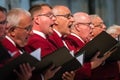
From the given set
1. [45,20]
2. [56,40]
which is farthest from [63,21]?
[45,20]

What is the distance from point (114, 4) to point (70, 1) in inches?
49.7

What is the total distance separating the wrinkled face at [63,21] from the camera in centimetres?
430

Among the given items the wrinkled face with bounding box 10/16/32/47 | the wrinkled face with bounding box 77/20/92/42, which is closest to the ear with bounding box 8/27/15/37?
the wrinkled face with bounding box 10/16/32/47

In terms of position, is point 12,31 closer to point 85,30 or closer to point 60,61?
point 60,61

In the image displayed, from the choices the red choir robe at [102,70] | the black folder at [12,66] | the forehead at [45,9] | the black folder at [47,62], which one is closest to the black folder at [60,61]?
the black folder at [47,62]

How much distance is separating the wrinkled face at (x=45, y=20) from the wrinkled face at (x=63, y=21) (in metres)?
0.39

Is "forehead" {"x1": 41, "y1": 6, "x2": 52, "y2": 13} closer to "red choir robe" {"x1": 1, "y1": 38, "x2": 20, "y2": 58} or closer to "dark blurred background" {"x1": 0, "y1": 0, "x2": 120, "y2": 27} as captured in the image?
"red choir robe" {"x1": 1, "y1": 38, "x2": 20, "y2": 58}

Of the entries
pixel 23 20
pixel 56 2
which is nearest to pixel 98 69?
pixel 23 20

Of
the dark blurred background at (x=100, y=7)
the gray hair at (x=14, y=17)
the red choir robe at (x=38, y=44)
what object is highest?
the gray hair at (x=14, y=17)

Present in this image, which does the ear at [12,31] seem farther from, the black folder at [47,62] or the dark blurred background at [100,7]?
the dark blurred background at [100,7]

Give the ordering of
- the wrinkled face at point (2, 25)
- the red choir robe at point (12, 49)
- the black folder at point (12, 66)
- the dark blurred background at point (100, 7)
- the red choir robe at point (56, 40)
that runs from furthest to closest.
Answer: the dark blurred background at point (100, 7)
the red choir robe at point (56, 40)
the red choir robe at point (12, 49)
the wrinkled face at point (2, 25)
the black folder at point (12, 66)

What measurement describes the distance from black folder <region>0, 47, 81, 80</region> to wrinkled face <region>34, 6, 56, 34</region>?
1.64 ft

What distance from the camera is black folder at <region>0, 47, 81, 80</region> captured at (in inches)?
114

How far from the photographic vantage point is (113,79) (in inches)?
177
